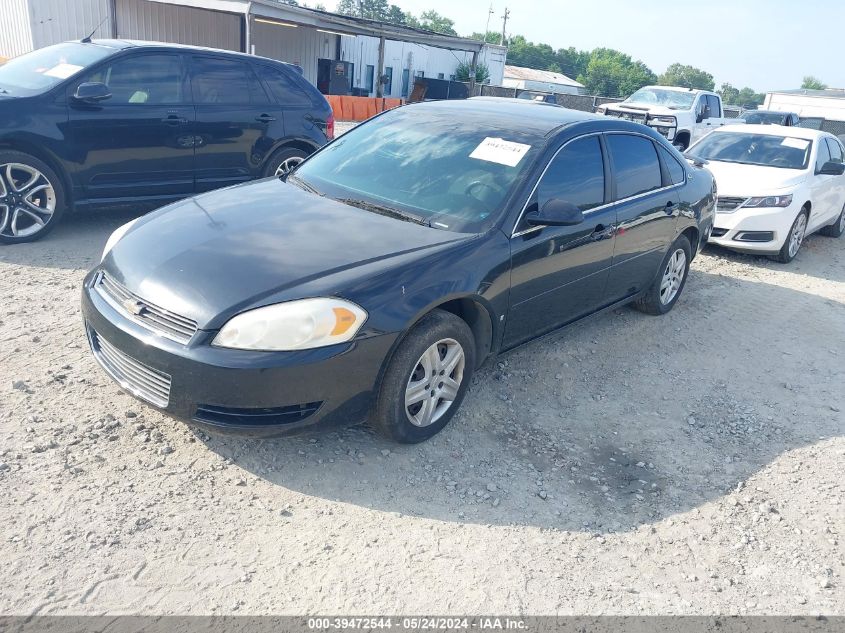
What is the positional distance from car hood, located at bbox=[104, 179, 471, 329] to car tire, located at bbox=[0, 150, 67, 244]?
107 inches

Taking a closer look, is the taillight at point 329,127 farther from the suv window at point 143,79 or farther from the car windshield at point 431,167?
the car windshield at point 431,167

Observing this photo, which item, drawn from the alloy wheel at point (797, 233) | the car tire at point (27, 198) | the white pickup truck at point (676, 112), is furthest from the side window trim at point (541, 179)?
the white pickup truck at point (676, 112)

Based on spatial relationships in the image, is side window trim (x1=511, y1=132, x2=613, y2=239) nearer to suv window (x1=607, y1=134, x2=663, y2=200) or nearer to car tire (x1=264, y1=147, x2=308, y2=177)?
suv window (x1=607, y1=134, x2=663, y2=200)

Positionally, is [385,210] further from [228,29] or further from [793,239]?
[228,29]

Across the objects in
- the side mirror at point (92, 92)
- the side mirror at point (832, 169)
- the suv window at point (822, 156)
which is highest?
the side mirror at point (92, 92)

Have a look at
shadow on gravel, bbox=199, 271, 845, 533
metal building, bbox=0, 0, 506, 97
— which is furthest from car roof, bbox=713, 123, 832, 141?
metal building, bbox=0, 0, 506, 97

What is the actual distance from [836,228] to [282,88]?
28.0 feet

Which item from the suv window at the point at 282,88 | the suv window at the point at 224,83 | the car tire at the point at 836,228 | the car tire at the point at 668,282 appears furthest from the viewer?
the car tire at the point at 836,228

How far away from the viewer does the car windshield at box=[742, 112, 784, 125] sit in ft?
58.0

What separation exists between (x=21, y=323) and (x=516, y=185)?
11.1 ft

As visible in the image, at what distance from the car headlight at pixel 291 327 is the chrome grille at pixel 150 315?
0.17m

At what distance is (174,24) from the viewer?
22391 mm

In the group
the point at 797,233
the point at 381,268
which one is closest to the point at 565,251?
the point at 381,268

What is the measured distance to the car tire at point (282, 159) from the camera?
295 inches
